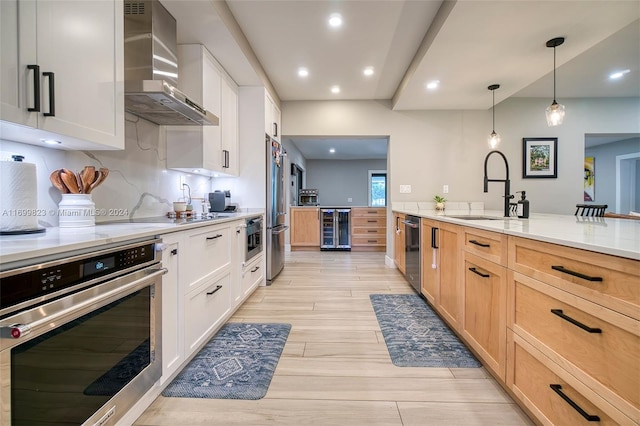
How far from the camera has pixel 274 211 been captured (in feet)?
11.7

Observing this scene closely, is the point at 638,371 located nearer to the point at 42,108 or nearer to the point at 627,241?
the point at 627,241

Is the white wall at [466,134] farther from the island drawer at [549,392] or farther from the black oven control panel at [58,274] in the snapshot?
the black oven control panel at [58,274]

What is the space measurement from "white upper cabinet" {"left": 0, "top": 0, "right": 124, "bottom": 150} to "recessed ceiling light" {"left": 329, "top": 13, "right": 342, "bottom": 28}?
1.56 m

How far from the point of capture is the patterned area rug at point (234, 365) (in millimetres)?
1514

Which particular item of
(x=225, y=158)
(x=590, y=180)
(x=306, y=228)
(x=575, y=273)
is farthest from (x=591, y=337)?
(x=590, y=180)

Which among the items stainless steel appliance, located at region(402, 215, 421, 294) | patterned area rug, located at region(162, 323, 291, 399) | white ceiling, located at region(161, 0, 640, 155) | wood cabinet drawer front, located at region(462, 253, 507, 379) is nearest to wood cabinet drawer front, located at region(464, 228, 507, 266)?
wood cabinet drawer front, located at region(462, 253, 507, 379)

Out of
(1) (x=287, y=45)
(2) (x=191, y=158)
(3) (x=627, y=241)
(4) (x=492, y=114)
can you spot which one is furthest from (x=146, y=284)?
(4) (x=492, y=114)

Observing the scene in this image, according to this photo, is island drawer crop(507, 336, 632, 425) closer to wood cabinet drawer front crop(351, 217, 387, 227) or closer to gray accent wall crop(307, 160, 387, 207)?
wood cabinet drawer front crop(351, 217, 387, 227)

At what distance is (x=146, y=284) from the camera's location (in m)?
1.27

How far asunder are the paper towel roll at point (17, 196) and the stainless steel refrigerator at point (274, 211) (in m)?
2.33

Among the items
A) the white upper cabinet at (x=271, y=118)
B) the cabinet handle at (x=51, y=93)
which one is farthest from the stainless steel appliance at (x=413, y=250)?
the cabinet handle at (x=51, y=93)

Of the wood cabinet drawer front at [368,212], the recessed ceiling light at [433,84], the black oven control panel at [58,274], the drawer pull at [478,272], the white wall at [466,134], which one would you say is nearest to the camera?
the black oven control panel at [58,274]

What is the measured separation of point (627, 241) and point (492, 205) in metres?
3.70

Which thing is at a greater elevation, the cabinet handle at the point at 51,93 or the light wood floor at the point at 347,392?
the cabinet handle at the point at 51,93
